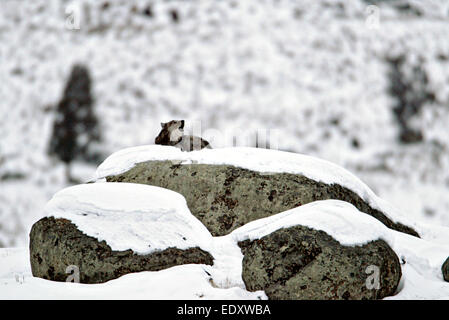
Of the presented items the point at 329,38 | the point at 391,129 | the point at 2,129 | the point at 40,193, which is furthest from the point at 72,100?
the point at 391,129

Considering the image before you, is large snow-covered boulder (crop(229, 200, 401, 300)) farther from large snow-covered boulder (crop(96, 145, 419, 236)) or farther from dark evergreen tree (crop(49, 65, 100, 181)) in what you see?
dark evergreen tree (crop(49, 65, 100, 181))

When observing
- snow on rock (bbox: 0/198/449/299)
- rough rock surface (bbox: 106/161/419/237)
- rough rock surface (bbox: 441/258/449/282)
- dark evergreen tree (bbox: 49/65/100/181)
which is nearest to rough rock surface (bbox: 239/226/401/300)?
snow on rock (bbox: 0/198/449/299)

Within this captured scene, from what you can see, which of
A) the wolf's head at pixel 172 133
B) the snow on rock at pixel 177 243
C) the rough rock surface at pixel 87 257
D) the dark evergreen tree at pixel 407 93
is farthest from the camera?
the dark evergreen tree at pixel 407 93

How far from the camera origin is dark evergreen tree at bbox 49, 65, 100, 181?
14664mm

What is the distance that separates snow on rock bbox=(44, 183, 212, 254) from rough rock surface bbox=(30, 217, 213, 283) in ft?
0.31

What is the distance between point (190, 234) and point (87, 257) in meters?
1.58

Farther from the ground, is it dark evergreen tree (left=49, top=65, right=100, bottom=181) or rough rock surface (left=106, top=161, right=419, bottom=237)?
dark evergreen tree (left=49, top=65, right=100, bottom=181)

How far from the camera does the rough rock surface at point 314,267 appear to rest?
6098 mm

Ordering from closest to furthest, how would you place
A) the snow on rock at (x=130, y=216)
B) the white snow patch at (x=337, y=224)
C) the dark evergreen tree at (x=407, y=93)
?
1. the white snow patch at (x=337, y=224)
2. the snow on rock at (x=130, y=216)
3. the dark evergreen tree at (x=407, y=93)

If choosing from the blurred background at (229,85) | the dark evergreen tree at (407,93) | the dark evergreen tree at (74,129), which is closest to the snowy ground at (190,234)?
the blurred background at (229,85)

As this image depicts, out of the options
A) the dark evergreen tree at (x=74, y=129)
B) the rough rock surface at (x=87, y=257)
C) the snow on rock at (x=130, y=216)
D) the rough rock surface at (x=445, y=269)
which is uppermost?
the dark evergreen tree at (x=74, y=129)

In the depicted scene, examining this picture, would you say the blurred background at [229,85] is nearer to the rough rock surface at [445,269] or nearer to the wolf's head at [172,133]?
the wolf's head at [172,133]

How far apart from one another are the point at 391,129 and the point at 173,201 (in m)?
9.46

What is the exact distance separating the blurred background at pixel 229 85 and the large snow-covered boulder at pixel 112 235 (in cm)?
677
